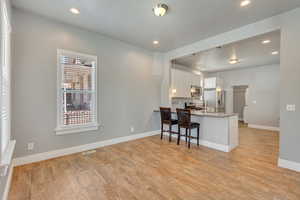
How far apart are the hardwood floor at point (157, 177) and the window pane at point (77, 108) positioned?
83 cm

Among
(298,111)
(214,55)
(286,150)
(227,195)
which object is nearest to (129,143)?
(227,195)

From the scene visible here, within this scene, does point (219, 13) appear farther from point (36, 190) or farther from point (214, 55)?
point (36, 190)

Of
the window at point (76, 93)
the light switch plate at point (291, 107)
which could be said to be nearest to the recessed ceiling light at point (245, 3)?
the light switch plate at point (291, 107)

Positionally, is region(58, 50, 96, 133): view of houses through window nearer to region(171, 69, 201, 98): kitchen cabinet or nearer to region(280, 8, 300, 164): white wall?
region(171, 69, 201, 98): kitchen cabinet

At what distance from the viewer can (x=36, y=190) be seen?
1943mm

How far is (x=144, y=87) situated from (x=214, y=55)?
9.56 feet

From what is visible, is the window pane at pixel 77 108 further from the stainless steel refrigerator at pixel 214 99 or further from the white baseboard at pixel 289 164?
the stainless steel refrigerator at pixel 214 99

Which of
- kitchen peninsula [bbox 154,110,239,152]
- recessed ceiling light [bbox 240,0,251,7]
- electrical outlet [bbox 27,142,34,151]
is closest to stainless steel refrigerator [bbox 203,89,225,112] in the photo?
kitchen peninsula [bbox 154,110,239,152]

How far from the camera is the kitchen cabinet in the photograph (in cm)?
556

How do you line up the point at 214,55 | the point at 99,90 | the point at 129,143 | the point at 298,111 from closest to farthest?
the point at 298,111, the point at 99,90, the point at 129,143, the point at 214,55

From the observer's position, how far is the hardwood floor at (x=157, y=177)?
1.86 metres

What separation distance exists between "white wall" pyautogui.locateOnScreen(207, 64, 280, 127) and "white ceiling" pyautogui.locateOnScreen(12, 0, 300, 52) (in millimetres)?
4531

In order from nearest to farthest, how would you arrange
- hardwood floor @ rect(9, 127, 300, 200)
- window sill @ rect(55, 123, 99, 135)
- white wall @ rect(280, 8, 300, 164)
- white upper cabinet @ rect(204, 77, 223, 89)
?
hardwood floor @ rect(9, 127, 300, 200) → white wall @ rect(280, 8, 300, 164) → window sill @ rect(55, 123, 99, 135) → white upper cabinet @ rect(204, 77, 223, 89)

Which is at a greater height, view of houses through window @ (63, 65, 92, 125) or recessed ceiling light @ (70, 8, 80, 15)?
recessed ceiling light @ (70, 8, 80, 15)
